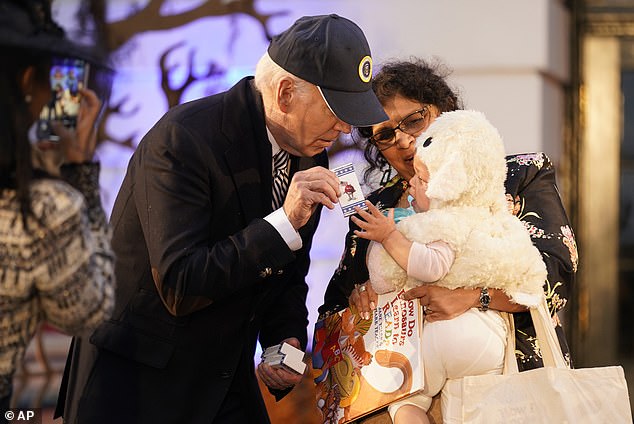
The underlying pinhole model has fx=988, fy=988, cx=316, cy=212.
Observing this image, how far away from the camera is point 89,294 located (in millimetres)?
1948

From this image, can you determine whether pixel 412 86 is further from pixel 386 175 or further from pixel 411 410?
pixel 411 410

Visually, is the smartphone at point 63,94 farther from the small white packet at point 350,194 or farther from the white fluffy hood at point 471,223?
the white fluffy hood at point 471,223

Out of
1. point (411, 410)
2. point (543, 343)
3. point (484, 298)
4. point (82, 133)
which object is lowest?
point (411, 410)

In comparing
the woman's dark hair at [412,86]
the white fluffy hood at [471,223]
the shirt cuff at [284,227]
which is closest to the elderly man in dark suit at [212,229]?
the shirt cuff at [284,227]

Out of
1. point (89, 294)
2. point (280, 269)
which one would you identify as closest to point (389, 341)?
point (280, 269)

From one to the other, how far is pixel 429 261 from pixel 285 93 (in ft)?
1.96

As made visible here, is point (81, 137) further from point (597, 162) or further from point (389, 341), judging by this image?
point (597, 162)

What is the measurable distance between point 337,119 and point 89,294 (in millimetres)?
972

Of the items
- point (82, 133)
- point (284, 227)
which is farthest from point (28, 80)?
point (284, 227)

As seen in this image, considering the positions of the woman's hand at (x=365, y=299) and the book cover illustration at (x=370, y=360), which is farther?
the woman's hand at (x=365, y=299)

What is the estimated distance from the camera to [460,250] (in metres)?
2.60

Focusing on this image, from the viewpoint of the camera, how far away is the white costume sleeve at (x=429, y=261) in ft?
8.43

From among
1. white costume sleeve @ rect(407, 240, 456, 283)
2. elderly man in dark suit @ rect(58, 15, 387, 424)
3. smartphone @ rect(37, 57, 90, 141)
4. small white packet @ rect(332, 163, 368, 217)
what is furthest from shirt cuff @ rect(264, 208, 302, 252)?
smartphone @ rect(37, 57, 90, 141)

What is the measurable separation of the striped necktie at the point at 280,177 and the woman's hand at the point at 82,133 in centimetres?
74
